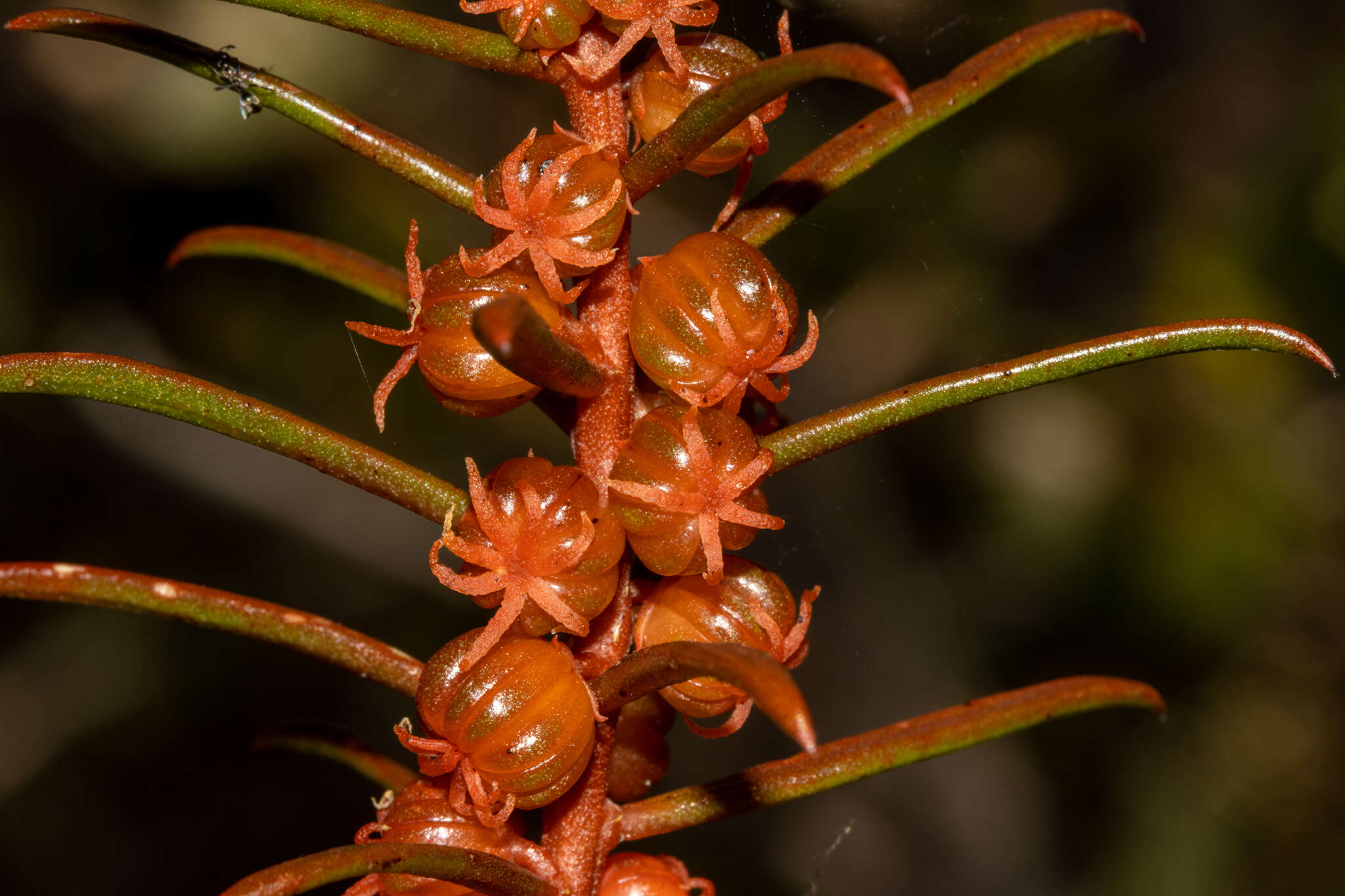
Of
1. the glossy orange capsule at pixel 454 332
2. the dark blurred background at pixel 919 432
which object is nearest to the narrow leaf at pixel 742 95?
the glossy orange capsule at pixel 454 332

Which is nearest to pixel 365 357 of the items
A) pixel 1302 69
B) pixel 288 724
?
pixel 288 724

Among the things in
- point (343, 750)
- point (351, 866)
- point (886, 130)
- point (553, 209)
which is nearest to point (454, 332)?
point (553, 209)

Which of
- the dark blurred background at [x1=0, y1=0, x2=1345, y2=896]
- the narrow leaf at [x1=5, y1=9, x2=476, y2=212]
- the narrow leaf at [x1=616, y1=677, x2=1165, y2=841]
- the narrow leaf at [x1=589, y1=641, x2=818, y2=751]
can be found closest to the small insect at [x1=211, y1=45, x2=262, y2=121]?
the narrow leaf at [x1=5, y1=9, x2=476, y2=212]

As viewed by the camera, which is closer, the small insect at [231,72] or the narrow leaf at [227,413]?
the narrow leaf at [227,413]

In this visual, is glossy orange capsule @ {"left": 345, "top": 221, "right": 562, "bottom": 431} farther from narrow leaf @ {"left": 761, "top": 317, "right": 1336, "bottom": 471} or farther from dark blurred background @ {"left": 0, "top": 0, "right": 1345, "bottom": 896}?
dark blurred background @ {"left": 0, "top": 0, "right": 1345, "bottom": 896}

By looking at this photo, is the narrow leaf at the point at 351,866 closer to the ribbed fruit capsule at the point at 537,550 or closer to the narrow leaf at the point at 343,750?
the ribbed fruit capsule at the point at 537,550

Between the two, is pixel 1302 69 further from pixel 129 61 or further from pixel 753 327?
pixel 129 61
